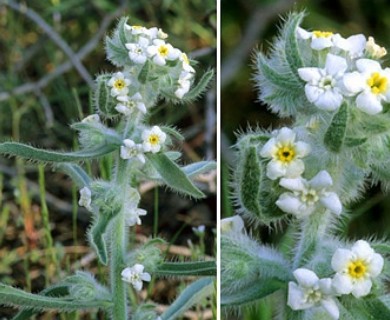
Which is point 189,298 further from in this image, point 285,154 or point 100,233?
point 285,154

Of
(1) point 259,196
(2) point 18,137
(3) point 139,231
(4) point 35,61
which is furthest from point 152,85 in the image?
(4) point 35,61

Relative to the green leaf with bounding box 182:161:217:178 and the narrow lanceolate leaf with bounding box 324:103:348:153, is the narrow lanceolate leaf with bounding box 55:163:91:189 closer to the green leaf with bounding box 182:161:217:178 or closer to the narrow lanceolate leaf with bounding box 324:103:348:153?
the green leaf with bounding box 182:161:217:178

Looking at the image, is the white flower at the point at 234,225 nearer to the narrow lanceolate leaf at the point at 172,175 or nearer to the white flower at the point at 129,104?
the narrow lanceolate leaf at the point at 172,175

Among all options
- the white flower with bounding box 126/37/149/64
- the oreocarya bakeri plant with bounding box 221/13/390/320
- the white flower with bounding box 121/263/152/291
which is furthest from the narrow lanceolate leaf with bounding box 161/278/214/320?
the white flower with bounding box 126/37/149/64

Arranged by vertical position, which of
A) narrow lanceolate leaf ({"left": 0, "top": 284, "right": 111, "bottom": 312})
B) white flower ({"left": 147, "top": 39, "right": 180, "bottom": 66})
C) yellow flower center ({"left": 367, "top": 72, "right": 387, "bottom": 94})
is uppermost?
yellow flower center ({"left": 367, "top": 72, "right": 387, "bottom": 94})

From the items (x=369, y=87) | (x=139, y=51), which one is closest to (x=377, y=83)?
(x=369, y=87)

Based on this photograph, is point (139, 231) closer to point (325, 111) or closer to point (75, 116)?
point (75, 116)

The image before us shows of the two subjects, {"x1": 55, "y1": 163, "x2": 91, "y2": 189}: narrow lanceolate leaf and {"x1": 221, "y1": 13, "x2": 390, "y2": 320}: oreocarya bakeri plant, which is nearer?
{"x1": 221, "y1": 13, "x2": 390, "y2": 320}: oreocarya bakeri plant
